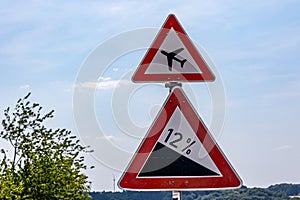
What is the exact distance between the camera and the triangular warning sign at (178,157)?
562 cm

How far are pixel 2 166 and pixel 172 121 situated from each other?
11.3m

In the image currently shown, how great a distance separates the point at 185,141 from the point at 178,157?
17 cm

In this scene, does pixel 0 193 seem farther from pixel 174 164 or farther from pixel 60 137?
pixel 174 164

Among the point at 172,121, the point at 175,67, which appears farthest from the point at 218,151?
the point at 175,67

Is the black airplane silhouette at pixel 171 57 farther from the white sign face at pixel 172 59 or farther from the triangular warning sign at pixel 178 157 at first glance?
the triangular warning sign at pixel 178 157

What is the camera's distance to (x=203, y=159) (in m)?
5.71

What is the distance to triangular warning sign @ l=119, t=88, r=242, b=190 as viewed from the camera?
5.62 meters

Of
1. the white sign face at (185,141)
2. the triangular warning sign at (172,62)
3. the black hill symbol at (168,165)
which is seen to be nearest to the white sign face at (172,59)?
the triangular warning sign at (172,62)

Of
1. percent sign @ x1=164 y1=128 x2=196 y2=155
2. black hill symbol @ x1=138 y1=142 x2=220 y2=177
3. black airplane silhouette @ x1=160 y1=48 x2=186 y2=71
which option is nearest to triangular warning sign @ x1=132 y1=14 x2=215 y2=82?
black airplane silhouette @ x1=160 y1=48 x2=186 y2=71

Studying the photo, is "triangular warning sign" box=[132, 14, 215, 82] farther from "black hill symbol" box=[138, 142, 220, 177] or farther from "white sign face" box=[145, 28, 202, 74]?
"black hill symbol" box=[138, 142, 220, 177]

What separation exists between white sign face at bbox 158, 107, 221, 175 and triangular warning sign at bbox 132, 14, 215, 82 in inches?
15.8

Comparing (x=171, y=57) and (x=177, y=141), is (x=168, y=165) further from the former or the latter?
(x=171, y=57)

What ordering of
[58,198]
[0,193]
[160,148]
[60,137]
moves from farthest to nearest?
[60,137]
[58,198]
[0,193]
[160,148]

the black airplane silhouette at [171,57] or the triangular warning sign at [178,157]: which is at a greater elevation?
the black airplane silhouette at [171,57]
